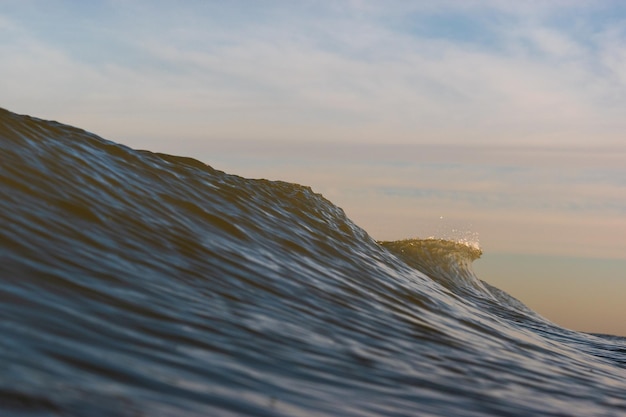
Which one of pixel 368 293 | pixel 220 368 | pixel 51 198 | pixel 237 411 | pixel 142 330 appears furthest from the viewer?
pixel 368 293

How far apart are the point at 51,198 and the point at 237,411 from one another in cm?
454

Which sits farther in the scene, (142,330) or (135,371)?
(142,330)

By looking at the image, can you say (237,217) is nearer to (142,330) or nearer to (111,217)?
(111,217)

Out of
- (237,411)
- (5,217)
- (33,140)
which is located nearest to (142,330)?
(237,411)

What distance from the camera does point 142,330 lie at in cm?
501

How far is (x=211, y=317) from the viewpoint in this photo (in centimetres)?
582

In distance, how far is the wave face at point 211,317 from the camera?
4.12 metres

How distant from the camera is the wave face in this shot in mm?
4121

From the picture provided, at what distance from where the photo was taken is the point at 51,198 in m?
7.82

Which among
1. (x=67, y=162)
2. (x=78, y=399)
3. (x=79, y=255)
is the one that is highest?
(x=67, y=162)

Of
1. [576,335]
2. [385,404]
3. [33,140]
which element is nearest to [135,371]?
[385,404]

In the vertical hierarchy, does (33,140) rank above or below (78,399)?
above

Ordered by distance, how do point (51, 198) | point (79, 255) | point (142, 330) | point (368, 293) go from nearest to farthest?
1. point (142, 330)
2. point (79, 255)
3. point (51, 198)
4. point (368, 293)

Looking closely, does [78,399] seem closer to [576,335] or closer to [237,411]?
A: [237,411]
